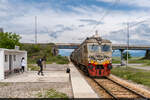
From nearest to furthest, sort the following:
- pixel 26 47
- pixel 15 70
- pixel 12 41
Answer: pixel 15 70 < pixel 12 41 < pixel 26 47

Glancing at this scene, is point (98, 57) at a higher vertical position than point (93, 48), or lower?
lower

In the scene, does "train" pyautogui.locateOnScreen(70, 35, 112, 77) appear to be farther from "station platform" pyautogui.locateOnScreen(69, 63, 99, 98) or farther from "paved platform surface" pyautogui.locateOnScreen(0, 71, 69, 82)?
"station platform" pyautogui.locateOnScreen(69, 63, 99, 98)

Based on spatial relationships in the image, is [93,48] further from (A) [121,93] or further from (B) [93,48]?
(A) [121,93]

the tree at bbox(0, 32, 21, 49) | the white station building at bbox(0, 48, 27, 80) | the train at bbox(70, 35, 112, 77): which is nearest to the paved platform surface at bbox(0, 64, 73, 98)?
the white station building at bbox(0, 48, 27, 80)

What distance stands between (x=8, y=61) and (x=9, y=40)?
50.8 ft

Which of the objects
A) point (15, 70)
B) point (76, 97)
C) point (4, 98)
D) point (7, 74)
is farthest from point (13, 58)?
point (76, 97)

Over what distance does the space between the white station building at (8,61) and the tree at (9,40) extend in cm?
1057

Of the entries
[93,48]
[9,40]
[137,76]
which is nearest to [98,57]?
[93,48]

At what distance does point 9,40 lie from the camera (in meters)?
33.0

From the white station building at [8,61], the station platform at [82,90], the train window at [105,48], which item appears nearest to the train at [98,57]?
the train window at [105,48]

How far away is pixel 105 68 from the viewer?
16.8 m

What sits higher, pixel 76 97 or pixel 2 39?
pixel 2 39

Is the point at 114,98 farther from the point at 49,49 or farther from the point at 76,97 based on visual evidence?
the point at 49,49

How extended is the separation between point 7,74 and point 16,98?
9.11 meters
